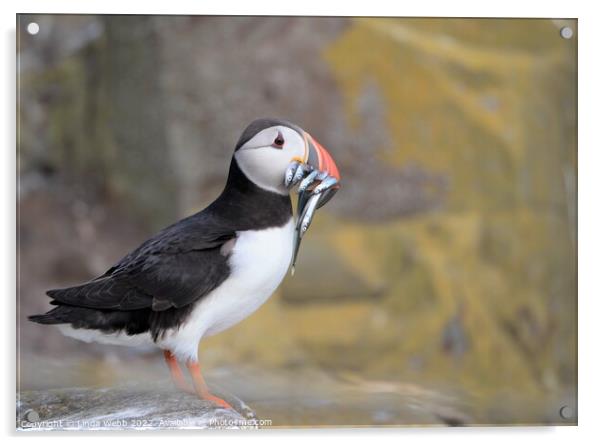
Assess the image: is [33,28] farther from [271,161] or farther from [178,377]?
[178,377]

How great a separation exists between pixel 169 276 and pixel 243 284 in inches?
10.6

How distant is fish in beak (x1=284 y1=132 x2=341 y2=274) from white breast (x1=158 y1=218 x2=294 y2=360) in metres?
Result: 0.11

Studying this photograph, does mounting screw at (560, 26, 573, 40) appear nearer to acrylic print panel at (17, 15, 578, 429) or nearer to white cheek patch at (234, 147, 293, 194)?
acrylic print panel at (17, 15, 578, 429)

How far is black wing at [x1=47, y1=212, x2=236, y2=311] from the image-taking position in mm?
3221

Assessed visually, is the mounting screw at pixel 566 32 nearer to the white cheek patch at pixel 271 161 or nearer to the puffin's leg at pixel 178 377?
the white cheek patch at pixel 271 161

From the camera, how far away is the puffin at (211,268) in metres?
3.22

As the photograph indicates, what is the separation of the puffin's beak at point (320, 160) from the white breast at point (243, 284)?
24 cm

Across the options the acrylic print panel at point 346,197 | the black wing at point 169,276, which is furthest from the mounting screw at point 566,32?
the black wing at point 169,276

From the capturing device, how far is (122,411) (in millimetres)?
3518

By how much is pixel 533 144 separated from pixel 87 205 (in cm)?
188

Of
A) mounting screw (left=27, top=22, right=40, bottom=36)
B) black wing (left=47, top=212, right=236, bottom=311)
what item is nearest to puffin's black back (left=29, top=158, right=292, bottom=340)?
black wing (left=47, top=212, right=236, bottom=311)

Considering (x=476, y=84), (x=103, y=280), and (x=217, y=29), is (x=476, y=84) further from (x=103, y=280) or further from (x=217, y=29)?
(x=103, y=280)

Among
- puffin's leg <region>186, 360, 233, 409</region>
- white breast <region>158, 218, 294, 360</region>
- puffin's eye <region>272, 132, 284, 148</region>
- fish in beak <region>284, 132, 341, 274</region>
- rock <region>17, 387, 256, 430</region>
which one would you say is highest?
puffin's eye <region>272, 132, 284, 148</region>

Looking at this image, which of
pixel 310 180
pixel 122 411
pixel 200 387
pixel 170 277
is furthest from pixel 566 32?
pixel 122 411
